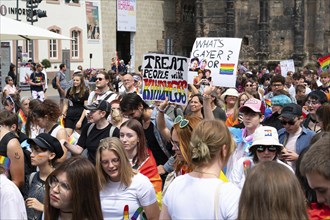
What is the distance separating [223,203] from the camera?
165 inches

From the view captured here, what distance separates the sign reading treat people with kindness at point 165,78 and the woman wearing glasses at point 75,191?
19.0 ft

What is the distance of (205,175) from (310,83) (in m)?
14.6

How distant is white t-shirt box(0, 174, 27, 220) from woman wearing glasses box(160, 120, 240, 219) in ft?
3.45

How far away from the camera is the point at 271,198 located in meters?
3.32

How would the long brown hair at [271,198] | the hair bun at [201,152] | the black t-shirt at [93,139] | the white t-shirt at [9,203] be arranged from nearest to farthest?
the long brown hair at [271,198], the hair bun at [201,152], the white t-shirt at [9,203], the black t-shirt at [93,139]

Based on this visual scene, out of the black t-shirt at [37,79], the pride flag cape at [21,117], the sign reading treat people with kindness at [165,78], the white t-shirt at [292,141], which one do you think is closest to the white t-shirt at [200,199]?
the white t-shirt at [292,141]

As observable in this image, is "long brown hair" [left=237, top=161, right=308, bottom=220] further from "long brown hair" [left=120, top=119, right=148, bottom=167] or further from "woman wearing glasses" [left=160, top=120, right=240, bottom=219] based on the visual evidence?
"long brown hair" [left=120, top=119, right=148, bottom=167]

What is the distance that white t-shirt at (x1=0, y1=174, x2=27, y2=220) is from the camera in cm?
461

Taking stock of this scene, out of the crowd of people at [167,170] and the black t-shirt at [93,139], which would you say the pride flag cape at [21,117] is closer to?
the crowd of people at [167,170]

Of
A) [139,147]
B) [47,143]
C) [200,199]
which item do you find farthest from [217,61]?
[200,199]

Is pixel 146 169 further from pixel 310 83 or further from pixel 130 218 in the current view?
pixel 310 83

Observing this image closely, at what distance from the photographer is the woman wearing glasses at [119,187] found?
5.17m

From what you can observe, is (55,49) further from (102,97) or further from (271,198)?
(271,198)

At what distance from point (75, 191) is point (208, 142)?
955 mm
